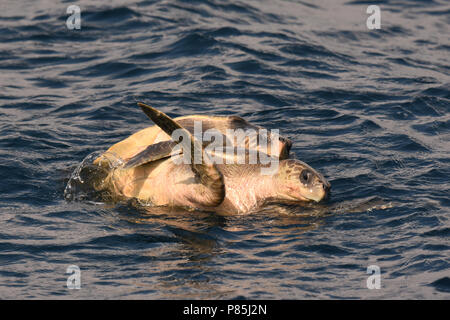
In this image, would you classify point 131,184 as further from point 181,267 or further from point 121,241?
point 181,267

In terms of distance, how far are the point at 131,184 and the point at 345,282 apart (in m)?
2.68

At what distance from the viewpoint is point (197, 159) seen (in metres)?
6.21

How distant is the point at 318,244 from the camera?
6145 mm

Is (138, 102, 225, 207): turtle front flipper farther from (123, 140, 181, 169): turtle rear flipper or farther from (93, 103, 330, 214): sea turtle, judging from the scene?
(123, 140, 181, 169): turtle rear flipper

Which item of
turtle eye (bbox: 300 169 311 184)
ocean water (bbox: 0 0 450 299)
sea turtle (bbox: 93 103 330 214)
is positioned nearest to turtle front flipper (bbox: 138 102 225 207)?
sea turtle (bbox: 93 103 330 214)

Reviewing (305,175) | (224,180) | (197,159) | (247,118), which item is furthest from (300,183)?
(247,118)

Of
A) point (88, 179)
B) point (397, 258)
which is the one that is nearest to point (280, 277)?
point (397, 258)

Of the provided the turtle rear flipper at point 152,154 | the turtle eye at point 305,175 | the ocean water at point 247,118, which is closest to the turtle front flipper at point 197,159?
the ocean water at point 247,118

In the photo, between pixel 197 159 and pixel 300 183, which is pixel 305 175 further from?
pixel 197 159

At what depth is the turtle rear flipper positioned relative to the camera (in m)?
7.00

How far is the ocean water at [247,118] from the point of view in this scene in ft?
18.6

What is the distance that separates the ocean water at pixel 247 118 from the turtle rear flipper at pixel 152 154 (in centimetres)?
45

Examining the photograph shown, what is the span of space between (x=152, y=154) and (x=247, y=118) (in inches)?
127

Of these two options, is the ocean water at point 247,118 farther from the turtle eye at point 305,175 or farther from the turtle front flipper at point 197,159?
the turtle front flipper at point 197,159
